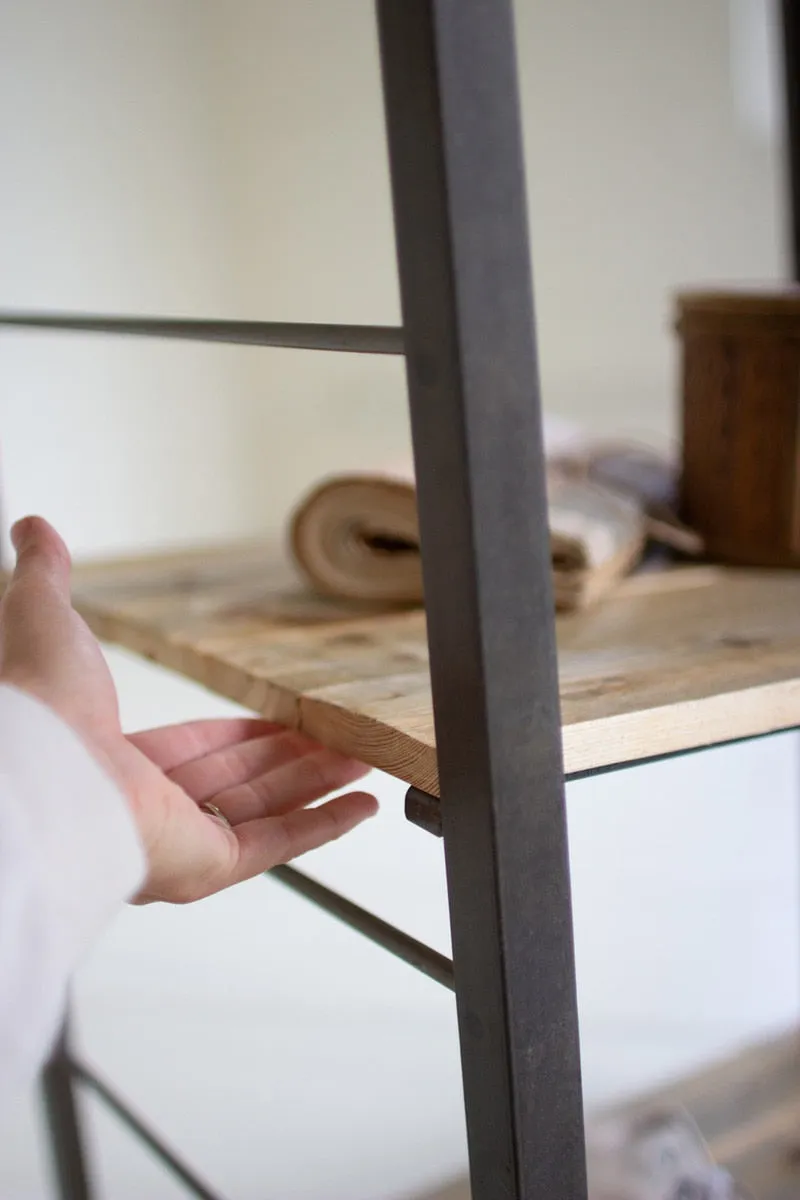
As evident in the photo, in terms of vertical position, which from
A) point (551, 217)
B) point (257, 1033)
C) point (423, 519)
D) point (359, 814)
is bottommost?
point (257, 1033)

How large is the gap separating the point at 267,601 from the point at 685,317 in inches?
13.3

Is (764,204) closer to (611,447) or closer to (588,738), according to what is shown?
(611,447)

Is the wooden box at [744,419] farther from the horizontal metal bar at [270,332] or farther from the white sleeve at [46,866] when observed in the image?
the white sleeve at [46,866]

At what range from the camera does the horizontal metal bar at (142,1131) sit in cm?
82

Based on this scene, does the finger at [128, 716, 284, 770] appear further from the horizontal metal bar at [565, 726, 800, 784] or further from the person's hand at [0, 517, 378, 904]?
the horizontal metal bar at [565, 726, 800, 784]

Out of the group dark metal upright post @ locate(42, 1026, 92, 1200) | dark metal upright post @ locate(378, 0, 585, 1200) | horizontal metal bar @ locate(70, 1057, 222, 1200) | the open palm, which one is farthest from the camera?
dark metal upright post @ locate(42, 1026, 92, 1200)

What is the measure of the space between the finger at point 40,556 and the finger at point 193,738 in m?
0.11

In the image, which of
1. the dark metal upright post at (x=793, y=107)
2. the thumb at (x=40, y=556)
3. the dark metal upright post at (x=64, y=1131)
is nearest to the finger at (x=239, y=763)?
the thumb at (x=40, y=556)

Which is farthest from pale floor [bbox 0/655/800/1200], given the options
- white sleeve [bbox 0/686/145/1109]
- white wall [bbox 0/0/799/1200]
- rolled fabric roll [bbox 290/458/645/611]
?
white sleeve [bbox 0/686/145/1109]

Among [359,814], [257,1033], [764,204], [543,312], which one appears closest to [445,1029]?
[359,814]

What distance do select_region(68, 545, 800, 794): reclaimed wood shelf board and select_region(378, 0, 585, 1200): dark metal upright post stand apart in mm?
50

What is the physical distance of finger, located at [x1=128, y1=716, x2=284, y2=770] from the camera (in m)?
0.63

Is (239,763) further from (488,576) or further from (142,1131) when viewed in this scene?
(142,1131)

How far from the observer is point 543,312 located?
69.2 inches
